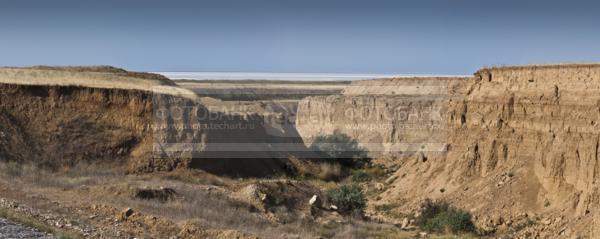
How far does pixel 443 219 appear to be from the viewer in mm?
23250

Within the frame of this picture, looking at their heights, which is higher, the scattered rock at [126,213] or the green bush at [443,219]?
the scattered rock at [126,213]

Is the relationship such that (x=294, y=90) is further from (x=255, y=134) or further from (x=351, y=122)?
(x=255, y=134)

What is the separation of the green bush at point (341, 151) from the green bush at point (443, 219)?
15084mm

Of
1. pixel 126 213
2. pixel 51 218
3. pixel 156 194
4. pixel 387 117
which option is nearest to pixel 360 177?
pixel 156 194

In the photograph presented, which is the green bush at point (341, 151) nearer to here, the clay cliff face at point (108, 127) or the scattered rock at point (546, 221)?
the clay cliff face at point (108, 127)

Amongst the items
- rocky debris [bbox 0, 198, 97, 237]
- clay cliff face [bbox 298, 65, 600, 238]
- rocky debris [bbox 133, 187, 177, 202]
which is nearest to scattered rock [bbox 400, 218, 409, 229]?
clay cliff face [bbox 298, 65, 600, 238]

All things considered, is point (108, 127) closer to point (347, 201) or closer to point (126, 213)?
point (347, 201)

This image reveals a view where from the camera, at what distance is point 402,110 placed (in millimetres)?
57188

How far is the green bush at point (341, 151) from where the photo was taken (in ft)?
133

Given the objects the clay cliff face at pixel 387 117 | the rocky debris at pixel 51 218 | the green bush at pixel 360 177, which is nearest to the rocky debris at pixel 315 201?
→ the rocky debris at pixel 51 218

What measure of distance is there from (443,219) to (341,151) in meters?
19.0

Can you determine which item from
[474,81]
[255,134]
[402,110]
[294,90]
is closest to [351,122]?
[402,110]

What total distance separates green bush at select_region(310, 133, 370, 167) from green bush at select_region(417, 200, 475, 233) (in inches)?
594

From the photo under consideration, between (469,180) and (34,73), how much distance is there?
21680 mm
